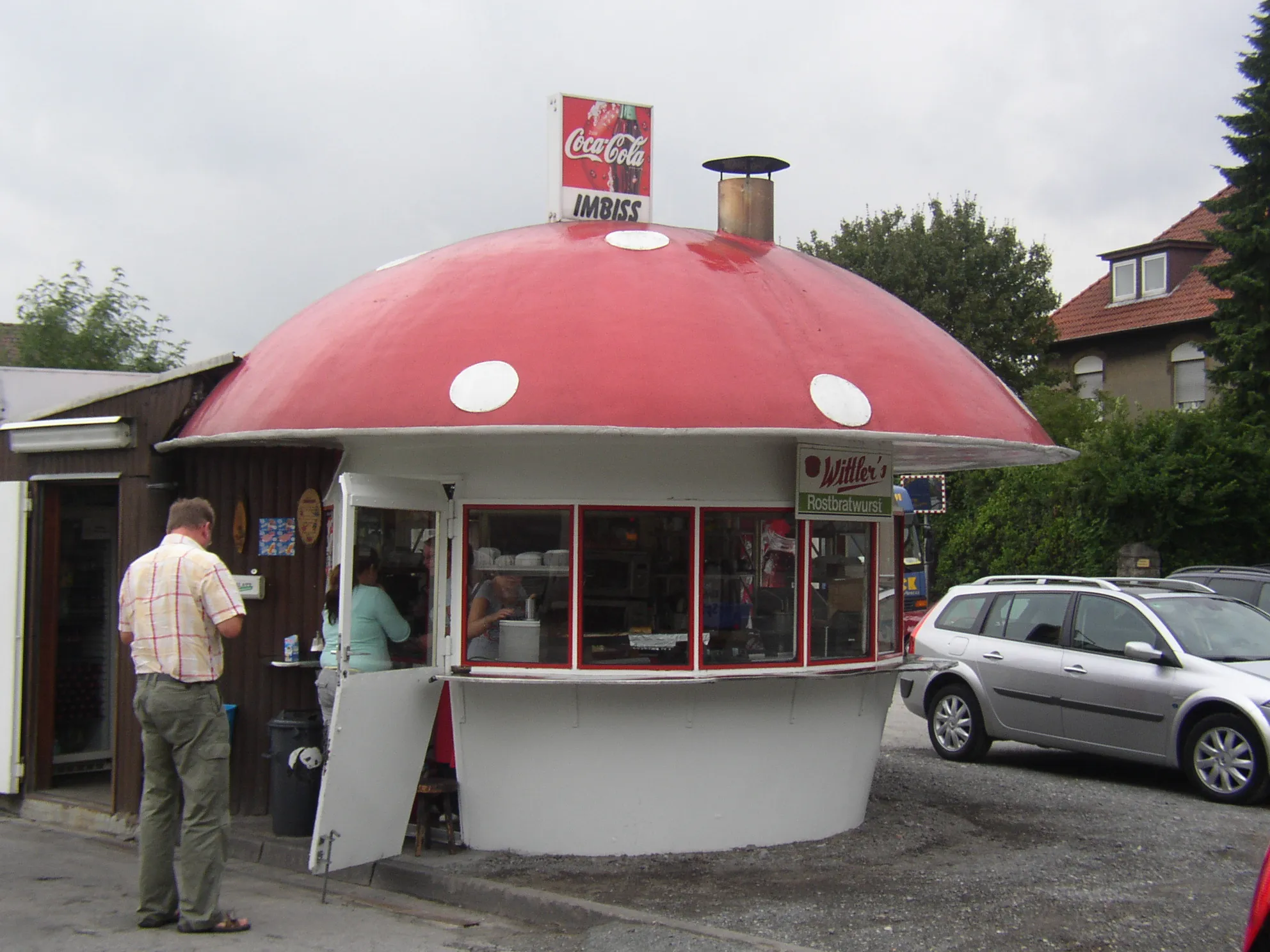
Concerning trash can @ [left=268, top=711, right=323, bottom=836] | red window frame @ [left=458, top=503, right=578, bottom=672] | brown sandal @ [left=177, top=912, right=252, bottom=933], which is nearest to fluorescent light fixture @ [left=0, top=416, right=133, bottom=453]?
trash can @ [left=268, top=711, right=323, bottom=836]

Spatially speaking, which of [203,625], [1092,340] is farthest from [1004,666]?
[1092,340]

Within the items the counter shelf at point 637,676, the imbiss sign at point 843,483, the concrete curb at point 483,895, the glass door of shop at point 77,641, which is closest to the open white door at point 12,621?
the glass door of shop at point 77,641

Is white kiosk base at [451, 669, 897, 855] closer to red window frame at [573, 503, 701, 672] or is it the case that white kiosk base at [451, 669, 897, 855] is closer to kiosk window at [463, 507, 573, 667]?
red window frame at [573, 503, 701, 672]

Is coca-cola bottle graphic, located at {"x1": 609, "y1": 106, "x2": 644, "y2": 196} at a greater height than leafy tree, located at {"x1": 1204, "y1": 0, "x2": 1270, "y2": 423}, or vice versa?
leafy tree, located at {"x1": 1204, "y1": 0, "x2": 1270, "y2": 423}

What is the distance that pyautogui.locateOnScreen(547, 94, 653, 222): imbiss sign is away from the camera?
9914 millimetres

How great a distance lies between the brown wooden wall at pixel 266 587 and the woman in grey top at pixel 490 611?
1546mm

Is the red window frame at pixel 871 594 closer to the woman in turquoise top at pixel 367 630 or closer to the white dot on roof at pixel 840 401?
the white dot on roof at pixel 840 401

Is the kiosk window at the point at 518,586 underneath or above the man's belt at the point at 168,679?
above

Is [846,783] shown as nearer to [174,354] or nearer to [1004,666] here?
[1004,666]

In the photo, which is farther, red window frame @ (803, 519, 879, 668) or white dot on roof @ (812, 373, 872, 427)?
red window frame @ (803, 519, 879, 668)

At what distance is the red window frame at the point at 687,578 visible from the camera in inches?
316

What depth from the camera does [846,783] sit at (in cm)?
884

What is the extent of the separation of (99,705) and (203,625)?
5158 mm

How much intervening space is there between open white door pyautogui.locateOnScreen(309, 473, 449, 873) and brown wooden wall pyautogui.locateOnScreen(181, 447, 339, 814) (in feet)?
3.64
